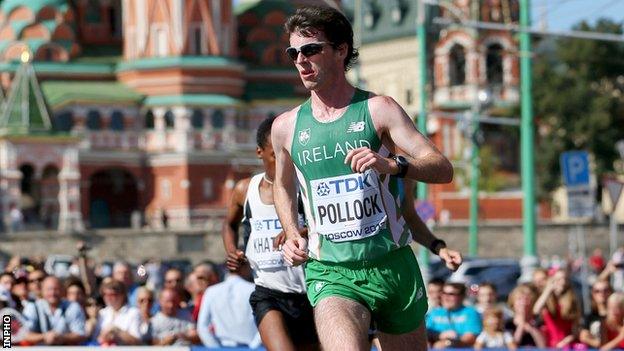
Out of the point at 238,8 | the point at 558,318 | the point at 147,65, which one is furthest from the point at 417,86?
the point at 558,318

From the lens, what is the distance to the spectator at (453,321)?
1583 cm

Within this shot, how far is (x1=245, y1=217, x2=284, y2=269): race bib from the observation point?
471 inches

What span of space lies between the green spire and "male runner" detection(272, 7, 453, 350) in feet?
292

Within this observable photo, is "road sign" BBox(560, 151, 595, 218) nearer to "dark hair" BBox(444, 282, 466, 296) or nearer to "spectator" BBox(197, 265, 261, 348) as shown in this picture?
"dark hair" BBox(444, 282, 466, 296)

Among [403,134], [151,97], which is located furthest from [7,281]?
[151,97]

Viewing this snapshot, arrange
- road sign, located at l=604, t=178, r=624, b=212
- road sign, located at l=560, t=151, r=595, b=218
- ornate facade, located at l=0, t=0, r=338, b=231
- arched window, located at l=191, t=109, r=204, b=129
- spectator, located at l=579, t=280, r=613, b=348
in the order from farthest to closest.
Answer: arched window, located at l=191, t=109, r=204, b=129, ornate facade, located at l=0, t=0, r=338, b=231, road sign, located at l=604, t=178, r=624, b=212, road sign, located at l=560, t=151, r=595, b=218, spectator, located at l=579, t=280, r=613, b=348

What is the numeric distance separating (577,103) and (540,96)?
189cm

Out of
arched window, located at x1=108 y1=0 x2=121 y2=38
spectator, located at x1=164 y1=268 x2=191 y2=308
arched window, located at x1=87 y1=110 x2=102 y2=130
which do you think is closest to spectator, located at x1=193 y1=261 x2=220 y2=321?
spectator, located at x1=164 y1=268 x2=191 y2=308

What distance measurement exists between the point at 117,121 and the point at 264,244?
92.8 metres

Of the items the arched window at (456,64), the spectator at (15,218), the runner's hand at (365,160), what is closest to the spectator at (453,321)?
the runner's hand at (365,160)

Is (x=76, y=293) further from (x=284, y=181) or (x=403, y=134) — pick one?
(x=403, y=134)

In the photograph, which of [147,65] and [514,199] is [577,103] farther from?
[147,65]

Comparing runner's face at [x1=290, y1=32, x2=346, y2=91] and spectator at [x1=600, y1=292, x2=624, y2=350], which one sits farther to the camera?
spectator at [x1=600, y1=292, x2=624, y2=350]

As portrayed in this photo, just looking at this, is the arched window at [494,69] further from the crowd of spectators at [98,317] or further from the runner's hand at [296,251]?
the runner's hand at [296,251]
